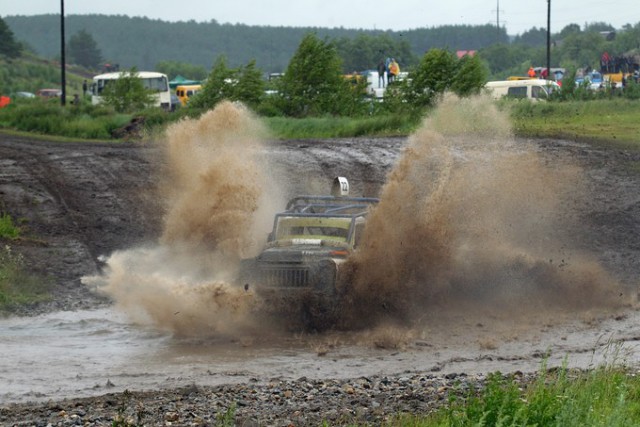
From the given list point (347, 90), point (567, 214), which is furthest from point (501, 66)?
point (567, 214)

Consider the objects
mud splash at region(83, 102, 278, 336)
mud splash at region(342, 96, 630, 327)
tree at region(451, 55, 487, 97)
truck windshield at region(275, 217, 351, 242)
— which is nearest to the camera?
mud splash at region(83, 102, 278, 336)

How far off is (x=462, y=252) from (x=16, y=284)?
25.2 ft

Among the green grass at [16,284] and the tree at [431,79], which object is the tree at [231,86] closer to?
the tree at [431,79]

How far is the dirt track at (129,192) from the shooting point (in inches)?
841

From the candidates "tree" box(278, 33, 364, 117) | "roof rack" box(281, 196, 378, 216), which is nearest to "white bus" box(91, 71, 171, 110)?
"tree" box(278, 33, 364, 117)

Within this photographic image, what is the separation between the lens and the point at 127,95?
45.8 metres

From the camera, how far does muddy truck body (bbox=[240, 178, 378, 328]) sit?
15469mm

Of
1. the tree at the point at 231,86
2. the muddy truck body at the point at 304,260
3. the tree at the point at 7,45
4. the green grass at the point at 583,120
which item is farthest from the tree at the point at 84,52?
the muddy truck body at the point at 304,260

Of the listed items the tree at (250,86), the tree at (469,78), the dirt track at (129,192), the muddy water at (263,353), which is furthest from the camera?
the tree at (250,86)

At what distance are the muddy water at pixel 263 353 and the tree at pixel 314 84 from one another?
25001mm

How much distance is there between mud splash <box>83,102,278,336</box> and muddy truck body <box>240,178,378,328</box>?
0.35m

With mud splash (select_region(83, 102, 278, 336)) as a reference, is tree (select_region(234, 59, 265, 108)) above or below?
above

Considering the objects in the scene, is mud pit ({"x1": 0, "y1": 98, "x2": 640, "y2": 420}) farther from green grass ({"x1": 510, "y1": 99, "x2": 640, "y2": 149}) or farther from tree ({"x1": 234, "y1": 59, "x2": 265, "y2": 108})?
tree ({"x1": 234, "y1": 59, "x2": 265, "y2": 108})

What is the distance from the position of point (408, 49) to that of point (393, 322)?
11205 cm
